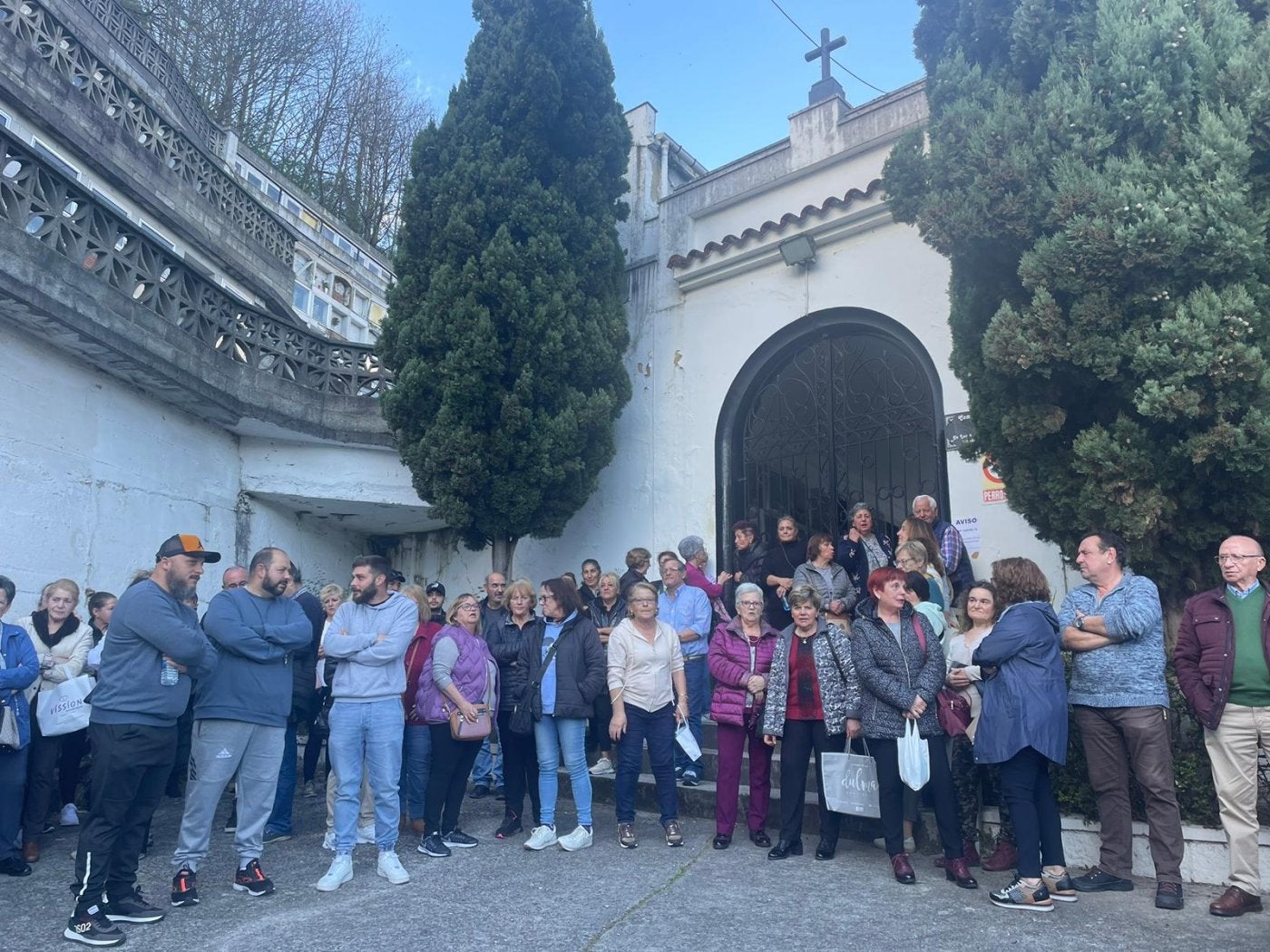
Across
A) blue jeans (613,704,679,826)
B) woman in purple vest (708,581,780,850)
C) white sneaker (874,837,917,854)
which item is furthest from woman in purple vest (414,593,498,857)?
white sneaker (874,837,917,854)

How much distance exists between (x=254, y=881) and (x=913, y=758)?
11.8ft

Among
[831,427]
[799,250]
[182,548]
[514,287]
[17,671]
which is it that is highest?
[799,250]

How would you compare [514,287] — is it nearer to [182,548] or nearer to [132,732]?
[182,548]

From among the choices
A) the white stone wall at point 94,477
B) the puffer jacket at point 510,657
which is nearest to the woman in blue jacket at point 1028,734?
the puffer jacket at point 510,657

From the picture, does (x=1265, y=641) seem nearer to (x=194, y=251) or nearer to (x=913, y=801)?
(x=913, y=801)

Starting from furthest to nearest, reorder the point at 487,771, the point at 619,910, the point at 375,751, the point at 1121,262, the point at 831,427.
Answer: the point at 831,427 → the point at 487,771 → the point at 1121,262 → the point at 375,751 → the point at 619,910

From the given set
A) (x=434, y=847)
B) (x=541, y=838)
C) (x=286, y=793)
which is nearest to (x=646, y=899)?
(x=541, y=838)

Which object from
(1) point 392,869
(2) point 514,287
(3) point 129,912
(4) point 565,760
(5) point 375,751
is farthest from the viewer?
(2) point 514,287

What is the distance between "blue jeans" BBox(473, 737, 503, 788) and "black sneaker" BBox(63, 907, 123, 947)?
355cm

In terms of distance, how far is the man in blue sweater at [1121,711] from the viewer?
462 cm

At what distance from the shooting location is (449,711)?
5.76 metres

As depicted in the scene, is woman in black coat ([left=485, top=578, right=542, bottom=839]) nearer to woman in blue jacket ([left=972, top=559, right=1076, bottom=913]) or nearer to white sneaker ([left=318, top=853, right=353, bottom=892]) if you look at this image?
white sneaker ([left=318, top=853, right=353, bottom=892])

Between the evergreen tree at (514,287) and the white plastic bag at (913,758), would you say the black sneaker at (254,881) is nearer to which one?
the white plastic bag at (913,758)

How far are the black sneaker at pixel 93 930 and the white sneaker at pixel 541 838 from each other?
2.29 m
